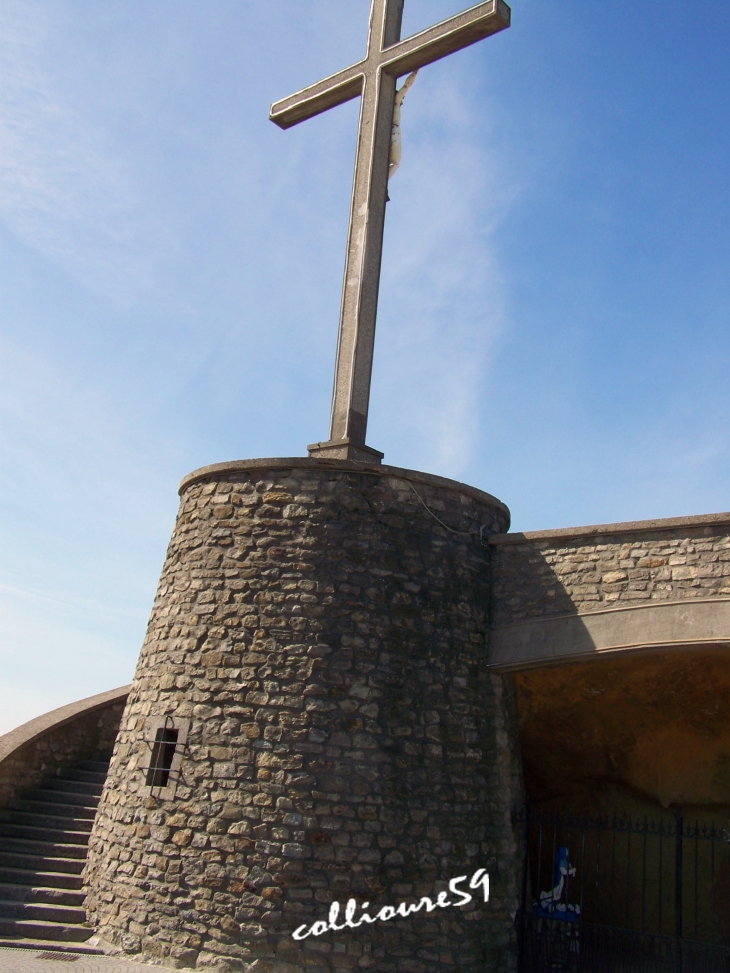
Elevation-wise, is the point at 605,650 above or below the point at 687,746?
above

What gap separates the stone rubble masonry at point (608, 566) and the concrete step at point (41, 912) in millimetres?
4943

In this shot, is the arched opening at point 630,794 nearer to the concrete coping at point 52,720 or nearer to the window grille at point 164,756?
the window grille at point 164,756

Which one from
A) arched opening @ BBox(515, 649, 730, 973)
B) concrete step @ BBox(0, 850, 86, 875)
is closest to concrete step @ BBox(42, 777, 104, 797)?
concrete step @ BBox(0, 850, 86, 875)

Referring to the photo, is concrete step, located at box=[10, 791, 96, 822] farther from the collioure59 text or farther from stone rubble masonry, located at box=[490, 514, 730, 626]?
stone rubble masonry, located at box=[490, 514, 730, 626]

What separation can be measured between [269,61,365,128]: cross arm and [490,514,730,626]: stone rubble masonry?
559 centimetres

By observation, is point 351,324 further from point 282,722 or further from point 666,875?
point 666,875

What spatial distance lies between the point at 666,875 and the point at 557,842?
1187 millimetres

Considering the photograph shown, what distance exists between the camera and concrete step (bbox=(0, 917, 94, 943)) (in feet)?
25.3

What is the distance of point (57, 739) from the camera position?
35.0 feet

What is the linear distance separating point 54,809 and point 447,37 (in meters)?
9.78

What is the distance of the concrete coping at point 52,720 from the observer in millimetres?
10094

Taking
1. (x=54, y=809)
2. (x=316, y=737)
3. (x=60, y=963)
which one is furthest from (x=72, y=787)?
(x=316, y=737)

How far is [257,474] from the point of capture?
8.55 meters

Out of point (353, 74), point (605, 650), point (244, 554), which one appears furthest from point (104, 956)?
point (353, 74)
